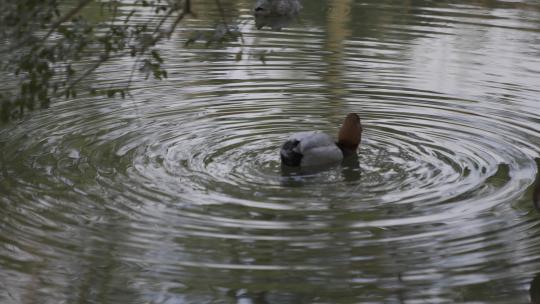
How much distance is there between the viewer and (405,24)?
15.9 m

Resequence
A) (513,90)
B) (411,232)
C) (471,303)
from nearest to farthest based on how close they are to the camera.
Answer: (471,303) < (411,232) < (513,90)

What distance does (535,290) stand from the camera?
658cm

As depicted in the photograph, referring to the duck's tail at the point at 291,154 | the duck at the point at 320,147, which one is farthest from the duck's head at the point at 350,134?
the duck's tail at the point at 291,154

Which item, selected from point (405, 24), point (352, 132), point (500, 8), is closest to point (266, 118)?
point (352, 132)

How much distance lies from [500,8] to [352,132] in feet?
30.0

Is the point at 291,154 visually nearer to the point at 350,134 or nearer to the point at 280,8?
the point at 350,134

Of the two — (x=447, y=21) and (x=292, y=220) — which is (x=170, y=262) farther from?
(x=447, y=21)

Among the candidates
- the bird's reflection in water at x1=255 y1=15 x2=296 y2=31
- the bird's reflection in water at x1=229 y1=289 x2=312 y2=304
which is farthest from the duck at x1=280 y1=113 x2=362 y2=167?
the bird's reflection in water at x1=255 y1=15 x2=296 y2=31

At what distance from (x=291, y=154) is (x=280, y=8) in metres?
7.97

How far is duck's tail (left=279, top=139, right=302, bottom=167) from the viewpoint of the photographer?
8.81 metres

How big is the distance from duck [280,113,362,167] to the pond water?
13 cm

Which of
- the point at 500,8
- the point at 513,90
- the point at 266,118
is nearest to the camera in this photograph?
the point at 266,118

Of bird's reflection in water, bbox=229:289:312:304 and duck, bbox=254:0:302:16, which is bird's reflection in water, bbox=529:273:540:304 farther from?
duck, bbox=254:0:302:16

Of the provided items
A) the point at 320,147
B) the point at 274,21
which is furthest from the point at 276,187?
the point at 274,21
